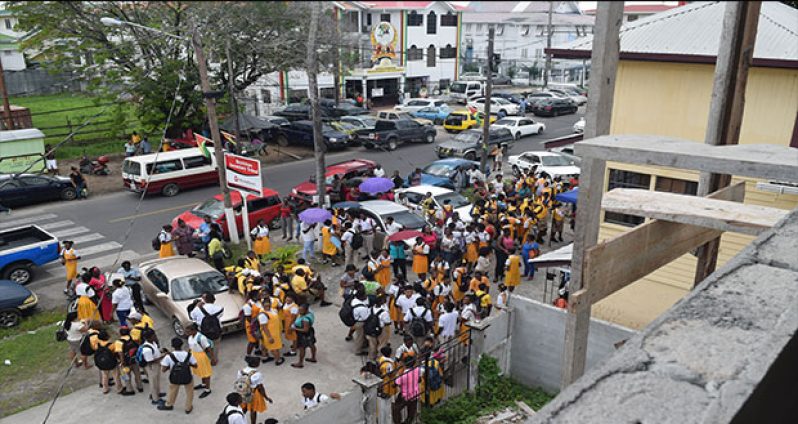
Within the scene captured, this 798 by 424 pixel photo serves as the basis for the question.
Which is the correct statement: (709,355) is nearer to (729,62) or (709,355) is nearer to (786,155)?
(786,155)

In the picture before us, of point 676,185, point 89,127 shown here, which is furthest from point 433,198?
point 89,127

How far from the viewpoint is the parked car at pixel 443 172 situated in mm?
20797

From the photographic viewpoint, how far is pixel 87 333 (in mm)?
9500

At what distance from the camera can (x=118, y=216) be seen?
19016mm

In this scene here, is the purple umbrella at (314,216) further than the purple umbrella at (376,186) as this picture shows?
No

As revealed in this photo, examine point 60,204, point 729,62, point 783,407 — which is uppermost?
point 729,62

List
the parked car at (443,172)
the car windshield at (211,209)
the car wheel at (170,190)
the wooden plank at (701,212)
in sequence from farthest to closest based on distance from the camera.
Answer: the car wheel at (170,190) < the parked car at (443,172) < the car windshield at (211,209) < the wooden plank at (701,212)

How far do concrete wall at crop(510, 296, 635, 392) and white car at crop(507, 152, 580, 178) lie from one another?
1227 centimetres

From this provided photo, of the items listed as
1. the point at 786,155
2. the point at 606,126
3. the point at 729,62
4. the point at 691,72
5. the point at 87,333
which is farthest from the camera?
the point at 691,72

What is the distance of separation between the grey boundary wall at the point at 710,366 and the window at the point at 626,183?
7.88 m

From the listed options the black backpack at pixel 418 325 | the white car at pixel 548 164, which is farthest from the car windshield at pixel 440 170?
the black backpack at pixel 418 325

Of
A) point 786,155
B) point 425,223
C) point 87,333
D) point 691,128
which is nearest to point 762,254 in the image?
point 786,155

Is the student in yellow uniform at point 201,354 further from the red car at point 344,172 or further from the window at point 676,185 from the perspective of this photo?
the red car at point 344,172

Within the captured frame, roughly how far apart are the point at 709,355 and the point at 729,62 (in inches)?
167
